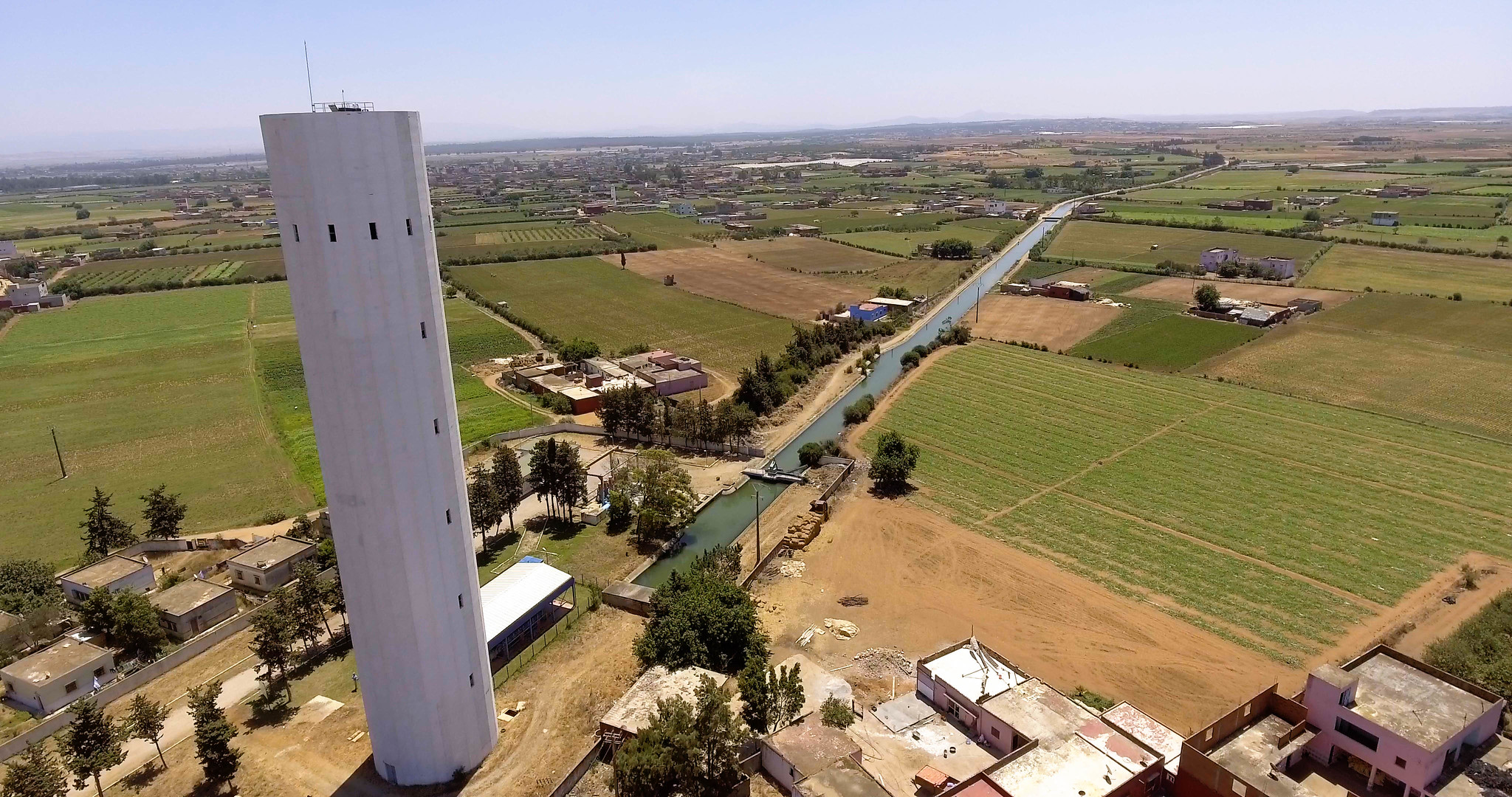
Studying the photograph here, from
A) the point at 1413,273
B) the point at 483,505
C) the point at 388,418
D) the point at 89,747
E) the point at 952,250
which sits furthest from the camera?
the point at 952,250

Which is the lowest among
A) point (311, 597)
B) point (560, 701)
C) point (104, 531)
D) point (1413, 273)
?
point (560, 701)

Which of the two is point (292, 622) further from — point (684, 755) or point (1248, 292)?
point (1248, 292)

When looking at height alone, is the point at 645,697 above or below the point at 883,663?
above

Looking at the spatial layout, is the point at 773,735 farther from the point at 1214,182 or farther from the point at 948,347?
the point at 1214,182

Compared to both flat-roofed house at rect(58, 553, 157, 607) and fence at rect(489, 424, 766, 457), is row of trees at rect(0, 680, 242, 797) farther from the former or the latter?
fence at rect(489, 424, 766, 457)

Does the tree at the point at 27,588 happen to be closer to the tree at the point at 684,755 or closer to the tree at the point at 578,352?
the tree at the point at 684,755

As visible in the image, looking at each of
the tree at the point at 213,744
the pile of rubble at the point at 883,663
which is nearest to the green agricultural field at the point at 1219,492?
the pile of rubble at the point at 883,663

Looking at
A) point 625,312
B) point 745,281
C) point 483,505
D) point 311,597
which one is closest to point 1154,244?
point 745,281
